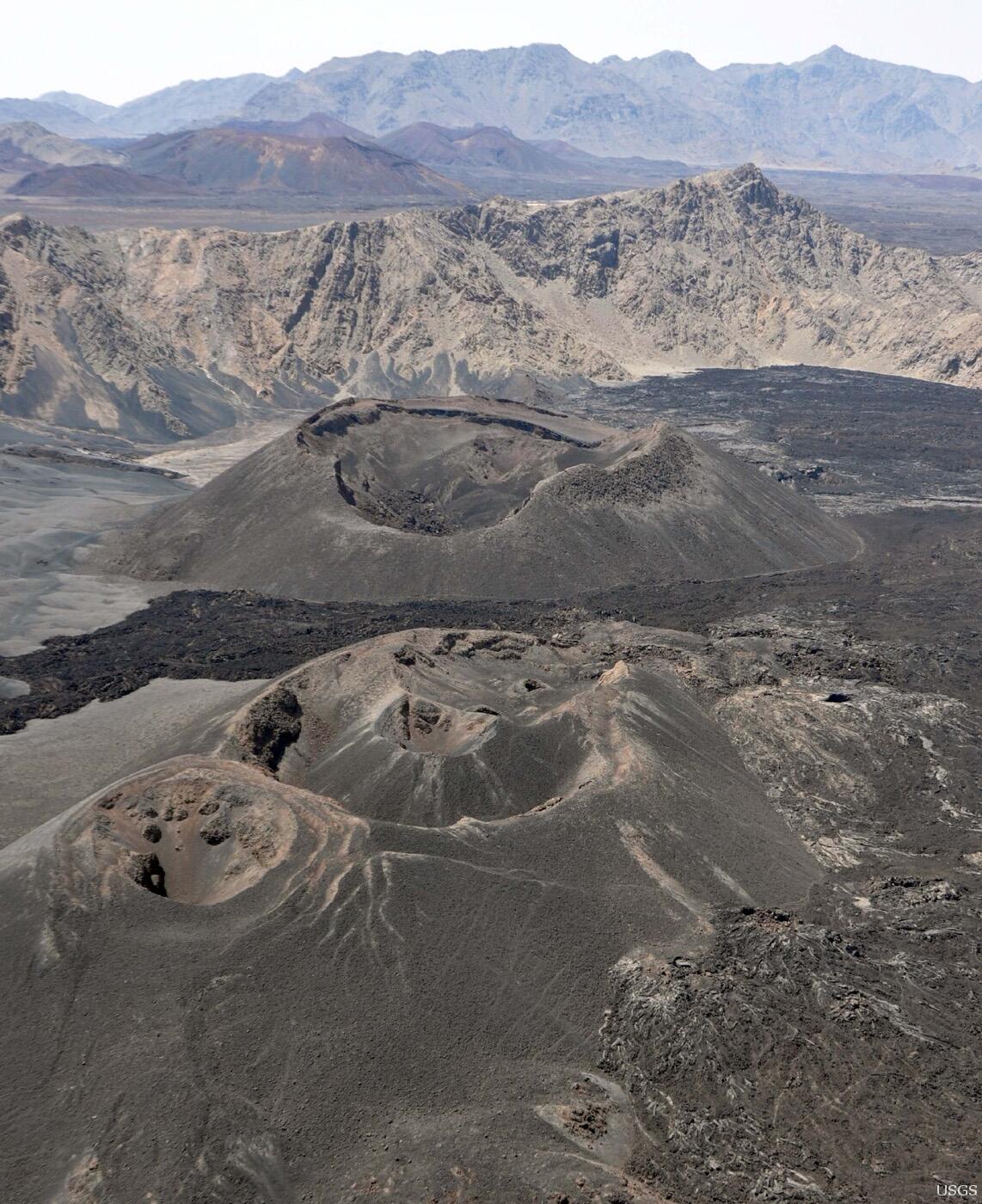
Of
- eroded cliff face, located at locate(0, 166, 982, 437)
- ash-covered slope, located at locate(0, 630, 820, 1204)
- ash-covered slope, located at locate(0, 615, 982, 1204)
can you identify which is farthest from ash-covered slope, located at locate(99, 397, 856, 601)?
eroded cliff face, located at locate(0, 166, 982, 437)

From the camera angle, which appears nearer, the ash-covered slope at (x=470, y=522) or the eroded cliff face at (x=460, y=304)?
the ash-covered slope at (x=470, y=522)

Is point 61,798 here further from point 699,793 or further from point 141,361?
point 141,361

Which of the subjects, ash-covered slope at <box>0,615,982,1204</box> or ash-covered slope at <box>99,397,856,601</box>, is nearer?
ash-covered slope at <box>0,615,982,1204</box>

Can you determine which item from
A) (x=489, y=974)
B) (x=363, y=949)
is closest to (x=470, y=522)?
(x=363, y=949)

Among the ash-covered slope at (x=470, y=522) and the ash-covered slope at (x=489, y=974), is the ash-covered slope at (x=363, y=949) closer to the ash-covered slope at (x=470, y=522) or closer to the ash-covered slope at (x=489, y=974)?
the ash-covered slope at (x=489, y=974)

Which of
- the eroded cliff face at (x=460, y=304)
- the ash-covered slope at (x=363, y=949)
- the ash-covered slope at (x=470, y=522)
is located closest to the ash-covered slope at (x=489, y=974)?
the ash-covered slope at (x=363, y=949)

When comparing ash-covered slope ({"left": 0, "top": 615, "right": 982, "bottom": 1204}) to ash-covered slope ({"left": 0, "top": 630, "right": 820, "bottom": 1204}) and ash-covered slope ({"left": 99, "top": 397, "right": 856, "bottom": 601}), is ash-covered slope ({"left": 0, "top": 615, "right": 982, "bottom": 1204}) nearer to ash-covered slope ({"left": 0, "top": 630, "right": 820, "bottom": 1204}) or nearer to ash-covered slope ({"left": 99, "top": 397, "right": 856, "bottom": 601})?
ash-covered slope ({"left": 0, "top": 630, "right": 820, "bottom": 1204})
